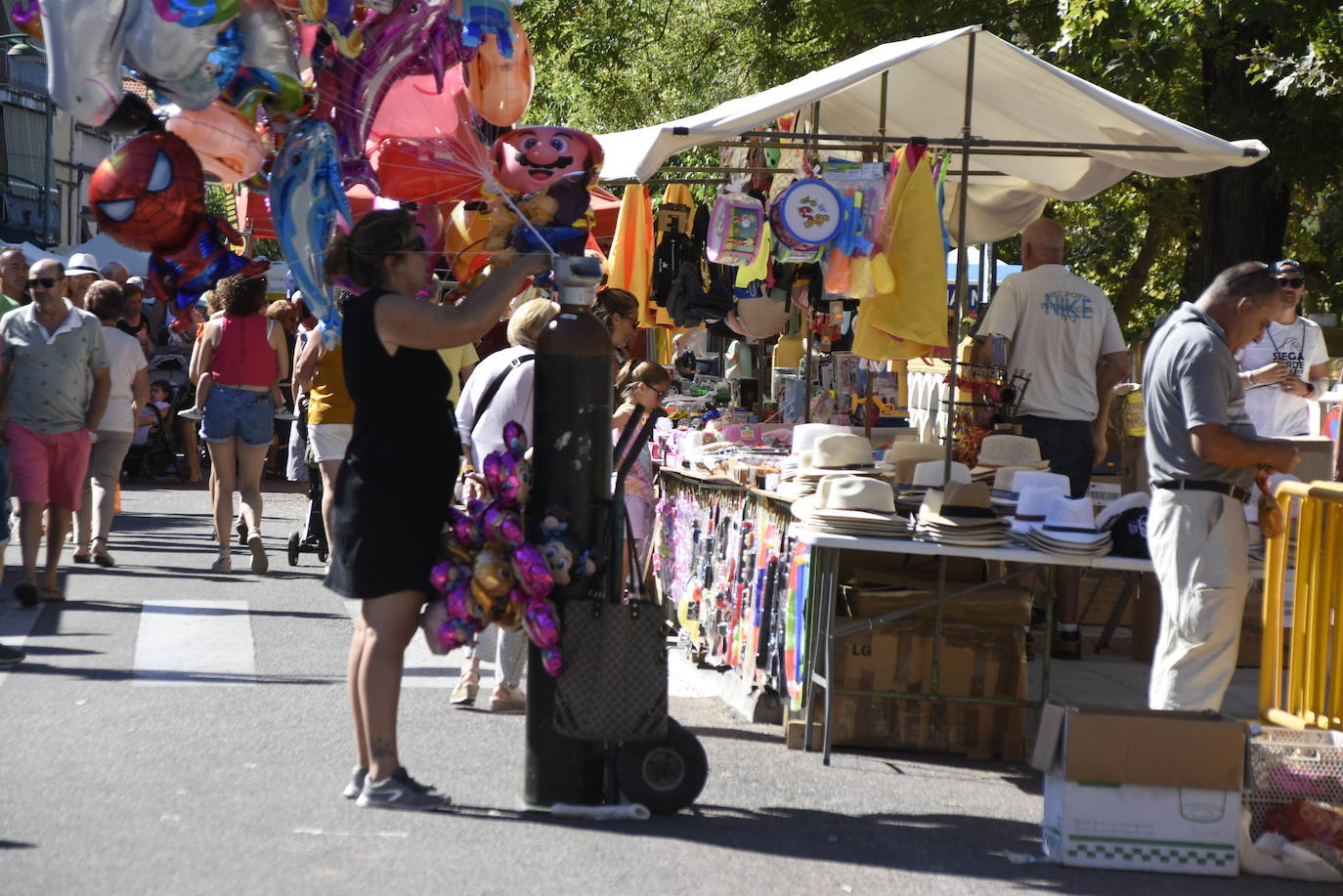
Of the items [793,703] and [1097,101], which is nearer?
Result: [793,703]

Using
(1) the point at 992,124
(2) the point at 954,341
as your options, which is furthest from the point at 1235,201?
(2) the point at 954,341

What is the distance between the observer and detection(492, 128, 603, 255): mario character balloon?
642cm

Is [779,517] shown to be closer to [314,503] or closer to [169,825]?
[169,825]

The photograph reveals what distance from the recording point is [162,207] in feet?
19.0

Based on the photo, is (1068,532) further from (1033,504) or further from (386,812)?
(386,812)

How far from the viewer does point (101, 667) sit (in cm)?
826

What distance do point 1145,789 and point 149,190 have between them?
392 cm

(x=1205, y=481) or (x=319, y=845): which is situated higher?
(x=1205, y=481)

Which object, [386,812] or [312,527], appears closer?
[386,812]

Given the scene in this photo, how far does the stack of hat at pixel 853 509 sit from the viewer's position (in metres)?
6.87

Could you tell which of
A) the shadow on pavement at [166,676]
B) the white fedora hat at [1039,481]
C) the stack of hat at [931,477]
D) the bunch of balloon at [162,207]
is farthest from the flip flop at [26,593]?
the white fedora hat at [1039,481]

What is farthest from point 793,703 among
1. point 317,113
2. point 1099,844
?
point 317,113

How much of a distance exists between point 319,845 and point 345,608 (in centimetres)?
517

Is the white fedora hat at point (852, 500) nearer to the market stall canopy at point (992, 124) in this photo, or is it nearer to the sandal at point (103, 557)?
the market stall canopy at point (992, 124)
